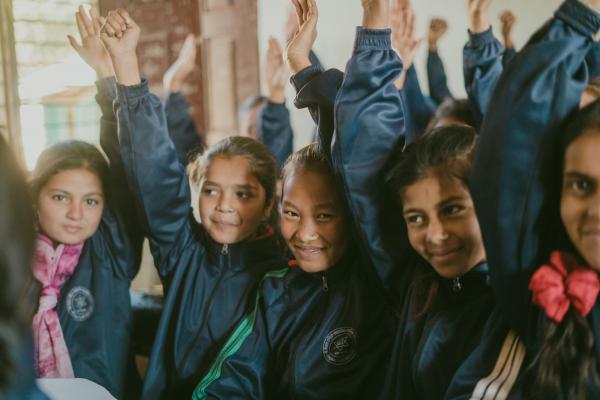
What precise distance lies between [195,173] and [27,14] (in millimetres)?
2075

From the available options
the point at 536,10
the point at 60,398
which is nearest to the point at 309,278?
the point at 60,398

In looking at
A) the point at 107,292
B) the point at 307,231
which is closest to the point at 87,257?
the point at 107,292

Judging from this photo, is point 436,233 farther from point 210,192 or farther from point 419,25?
point 419,25

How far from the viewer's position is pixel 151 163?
1.48 metres

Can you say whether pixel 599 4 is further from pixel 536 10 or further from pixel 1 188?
pixel 536 10

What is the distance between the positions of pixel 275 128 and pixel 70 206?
1154mm

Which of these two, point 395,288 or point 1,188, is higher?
point 1,188

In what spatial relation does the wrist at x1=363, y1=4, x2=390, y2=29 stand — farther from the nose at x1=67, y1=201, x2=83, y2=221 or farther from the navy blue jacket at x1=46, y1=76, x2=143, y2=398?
the nose at x1=67, y1=201, x2=83, y2=221

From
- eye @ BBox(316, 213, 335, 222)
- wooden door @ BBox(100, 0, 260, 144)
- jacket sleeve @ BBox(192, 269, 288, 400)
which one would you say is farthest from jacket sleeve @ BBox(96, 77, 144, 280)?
wooden door @ BBox(100, 0, 260, 144)

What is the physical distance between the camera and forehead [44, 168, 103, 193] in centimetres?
162

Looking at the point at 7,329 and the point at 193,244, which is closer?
the point at 7,329

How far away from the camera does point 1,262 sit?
533 mm

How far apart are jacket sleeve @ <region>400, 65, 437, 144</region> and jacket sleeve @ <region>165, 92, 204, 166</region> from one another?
85 centimetres

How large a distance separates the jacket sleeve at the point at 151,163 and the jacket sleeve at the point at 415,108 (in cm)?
128
